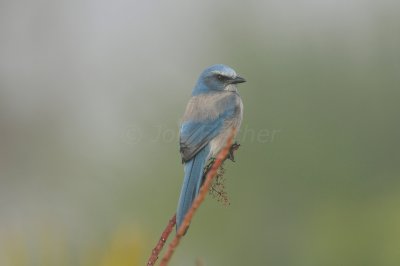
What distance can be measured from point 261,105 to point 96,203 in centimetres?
129

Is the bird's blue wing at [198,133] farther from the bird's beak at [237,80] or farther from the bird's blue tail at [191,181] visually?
the bird's beak at [237,80]

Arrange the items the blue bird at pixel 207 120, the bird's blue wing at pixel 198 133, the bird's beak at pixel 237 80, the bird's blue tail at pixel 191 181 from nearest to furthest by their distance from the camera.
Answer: the bird's blue tail at pixel 191 181 < the blue bird at pixel 207 120 < the bird's blue wing at pixel 198 133 < the bird's beak at pixel 237 80

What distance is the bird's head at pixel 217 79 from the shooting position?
4781mm

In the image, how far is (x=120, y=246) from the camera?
89.6 inches

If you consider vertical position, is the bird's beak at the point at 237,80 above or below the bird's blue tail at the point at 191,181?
above

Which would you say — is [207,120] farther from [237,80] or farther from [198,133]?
[237,80]

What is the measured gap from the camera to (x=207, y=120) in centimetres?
435

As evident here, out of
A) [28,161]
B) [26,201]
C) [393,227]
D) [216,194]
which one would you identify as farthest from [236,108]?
[28,161]

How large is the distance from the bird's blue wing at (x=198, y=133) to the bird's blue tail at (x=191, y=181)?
0.03 meters

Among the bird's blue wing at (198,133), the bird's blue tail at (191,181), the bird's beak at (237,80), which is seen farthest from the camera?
the bird's beak at (237,80)

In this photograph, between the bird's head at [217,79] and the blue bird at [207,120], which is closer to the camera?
the blue bird at [207,120]

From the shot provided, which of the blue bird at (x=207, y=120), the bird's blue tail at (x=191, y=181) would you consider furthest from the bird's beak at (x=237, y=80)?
the bird's blue tail at (x=191, y=181)

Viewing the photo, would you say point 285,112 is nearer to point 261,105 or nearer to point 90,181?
point 261,105

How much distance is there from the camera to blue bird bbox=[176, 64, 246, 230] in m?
3.75
